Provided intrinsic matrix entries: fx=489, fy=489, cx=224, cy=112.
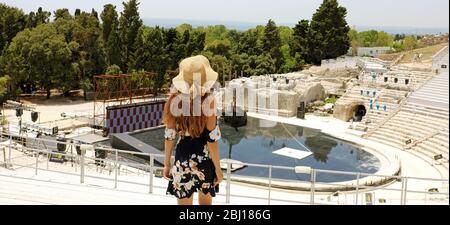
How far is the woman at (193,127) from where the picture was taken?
145 inches

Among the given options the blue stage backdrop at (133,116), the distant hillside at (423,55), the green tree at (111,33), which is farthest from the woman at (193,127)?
the distant hillside at (423,55)

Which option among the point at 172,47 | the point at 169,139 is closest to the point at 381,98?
the point at 172,47

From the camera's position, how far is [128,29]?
30375 mm

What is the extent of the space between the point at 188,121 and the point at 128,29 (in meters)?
27.8

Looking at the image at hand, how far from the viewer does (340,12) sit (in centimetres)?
3434

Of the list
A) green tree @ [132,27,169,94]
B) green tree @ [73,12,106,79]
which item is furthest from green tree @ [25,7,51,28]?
green tree @ [132,27,169,94]

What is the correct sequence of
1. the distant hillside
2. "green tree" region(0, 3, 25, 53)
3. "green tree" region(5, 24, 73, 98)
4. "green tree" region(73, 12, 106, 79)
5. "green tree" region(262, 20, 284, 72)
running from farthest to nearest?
"green tree" region(262, 20, 284, 72), the distant hillside, "green tree" region(0, 3, 25, 53), "green tree" region(73, 12, 106, 79), "green tree" region(5, 24, 73, 98)

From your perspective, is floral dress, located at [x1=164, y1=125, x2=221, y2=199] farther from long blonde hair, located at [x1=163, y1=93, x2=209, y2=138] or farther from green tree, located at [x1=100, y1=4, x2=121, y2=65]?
green tree, located at [x1=100, y1=4, x2=121, y2=65]

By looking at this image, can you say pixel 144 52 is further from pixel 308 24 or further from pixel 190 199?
pixel 190 199

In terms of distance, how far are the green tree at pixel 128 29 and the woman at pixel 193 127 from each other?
89.2 ft

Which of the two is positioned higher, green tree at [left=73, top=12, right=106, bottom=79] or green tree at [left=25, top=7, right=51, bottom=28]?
green tree at [left=25, top=7, right=51, bottom=28]

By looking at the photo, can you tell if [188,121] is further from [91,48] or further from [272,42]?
[272,42]

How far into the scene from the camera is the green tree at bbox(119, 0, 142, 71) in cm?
3041
